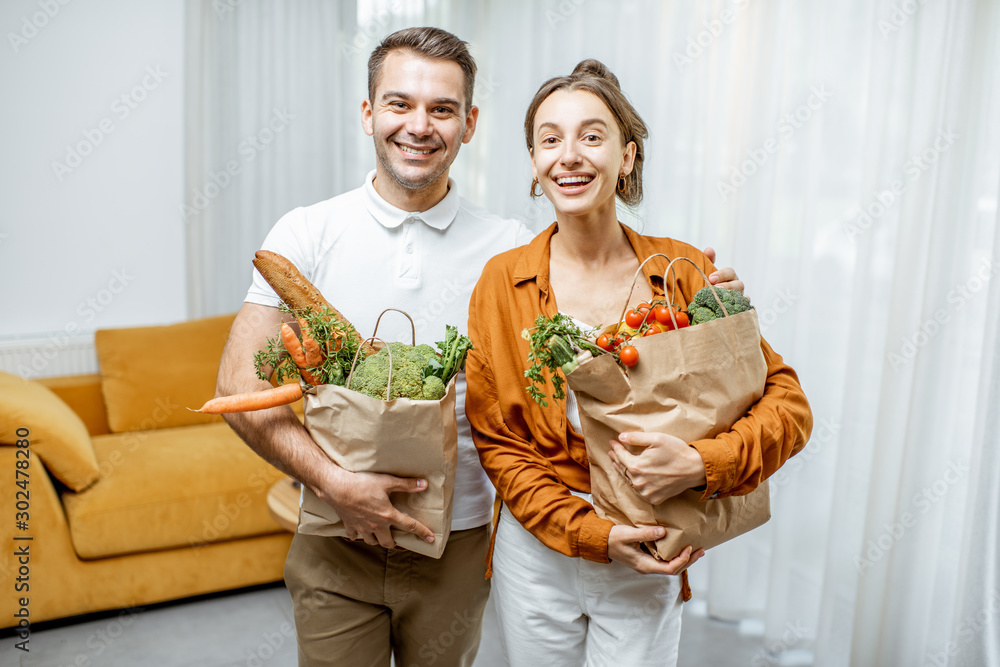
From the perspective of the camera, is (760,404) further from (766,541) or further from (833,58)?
(766,541)

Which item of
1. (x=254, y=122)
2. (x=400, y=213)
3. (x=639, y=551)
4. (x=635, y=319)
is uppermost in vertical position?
(x=254, y=122)

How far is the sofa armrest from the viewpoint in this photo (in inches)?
138

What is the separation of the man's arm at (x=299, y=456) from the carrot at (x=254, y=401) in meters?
0.06

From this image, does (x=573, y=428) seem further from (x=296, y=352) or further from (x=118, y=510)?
(x=118, y=510)

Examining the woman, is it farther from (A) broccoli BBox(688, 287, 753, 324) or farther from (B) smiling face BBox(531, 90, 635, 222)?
(A) broccoli BBox(688, 287, 753, 324)

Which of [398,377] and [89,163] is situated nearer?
[398,377]

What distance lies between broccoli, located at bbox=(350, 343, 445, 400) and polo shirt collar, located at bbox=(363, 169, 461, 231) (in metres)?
0.42

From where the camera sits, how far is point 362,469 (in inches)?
53.0

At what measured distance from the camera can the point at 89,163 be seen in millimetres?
3922

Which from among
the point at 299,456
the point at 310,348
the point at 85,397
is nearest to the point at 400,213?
the point at 310,348

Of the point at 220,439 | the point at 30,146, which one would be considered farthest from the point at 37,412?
the point at 30,146

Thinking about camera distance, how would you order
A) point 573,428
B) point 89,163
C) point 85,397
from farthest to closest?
point 89,163 < point 85,397 < point 573,428

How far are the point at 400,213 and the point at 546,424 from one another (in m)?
0.57

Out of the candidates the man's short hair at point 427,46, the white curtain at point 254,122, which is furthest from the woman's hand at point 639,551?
the white curtain at point 254,122
